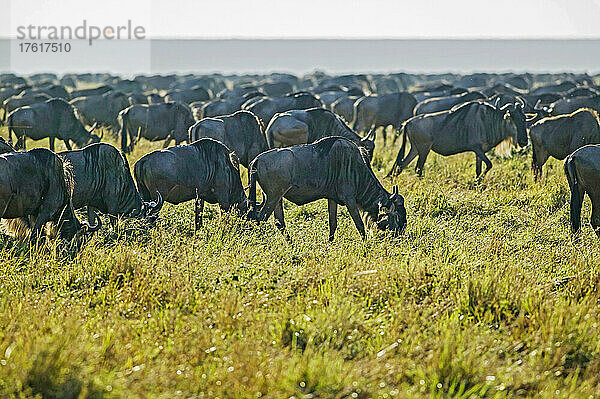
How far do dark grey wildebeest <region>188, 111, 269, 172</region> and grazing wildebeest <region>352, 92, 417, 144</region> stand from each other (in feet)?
25.6

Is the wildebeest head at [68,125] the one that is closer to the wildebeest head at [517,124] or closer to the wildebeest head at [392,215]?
the wildebeest head at [517,124]

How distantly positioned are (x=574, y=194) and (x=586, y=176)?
317 mm

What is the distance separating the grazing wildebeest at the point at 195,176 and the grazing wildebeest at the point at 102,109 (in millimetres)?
11443

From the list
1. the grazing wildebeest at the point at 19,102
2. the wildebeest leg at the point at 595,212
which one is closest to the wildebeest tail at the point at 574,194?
the wildebeest leg at the point at 595,212

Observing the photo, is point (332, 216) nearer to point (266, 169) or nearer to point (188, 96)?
point (266, 169)

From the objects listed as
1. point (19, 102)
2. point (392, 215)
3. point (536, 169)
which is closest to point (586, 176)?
point (392, 215)

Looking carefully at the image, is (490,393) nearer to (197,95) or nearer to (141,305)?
(141,305)

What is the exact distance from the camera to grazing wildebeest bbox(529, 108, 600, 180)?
992 cm

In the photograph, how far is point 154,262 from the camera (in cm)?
545

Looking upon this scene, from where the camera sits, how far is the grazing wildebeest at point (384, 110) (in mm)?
17141

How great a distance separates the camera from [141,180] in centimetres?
716

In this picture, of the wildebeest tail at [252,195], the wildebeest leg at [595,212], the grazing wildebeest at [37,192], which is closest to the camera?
the grazing wildebeest at [37,192]

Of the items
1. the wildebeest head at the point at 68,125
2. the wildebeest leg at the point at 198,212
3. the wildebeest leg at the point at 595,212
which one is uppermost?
the wildebeest leg at the point at 595,212

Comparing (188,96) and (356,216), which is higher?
(356,216)
